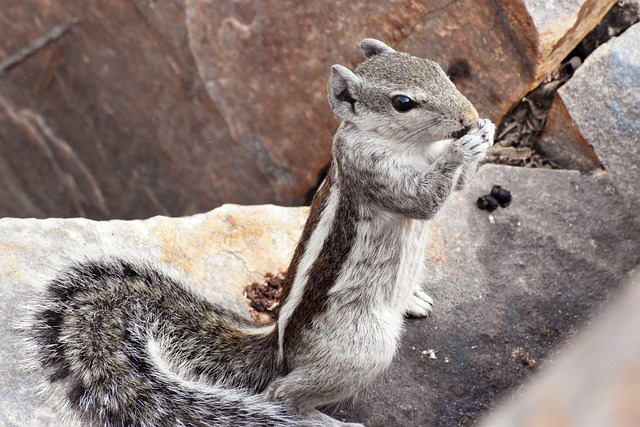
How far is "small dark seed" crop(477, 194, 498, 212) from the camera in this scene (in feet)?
14.9

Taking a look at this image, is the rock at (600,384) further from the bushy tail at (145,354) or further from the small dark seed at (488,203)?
the small dark seed at (488,203)

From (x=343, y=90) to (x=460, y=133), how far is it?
0.58m

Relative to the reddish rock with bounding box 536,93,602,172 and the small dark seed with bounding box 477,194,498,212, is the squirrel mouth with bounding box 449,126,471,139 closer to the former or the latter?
the small dark seed with bounding box 477,194,498,212

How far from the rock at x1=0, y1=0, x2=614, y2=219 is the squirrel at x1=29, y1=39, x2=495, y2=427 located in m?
1.69

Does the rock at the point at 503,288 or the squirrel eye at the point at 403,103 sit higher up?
the squirrel eye at the point at 403,103

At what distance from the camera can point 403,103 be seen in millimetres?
3234

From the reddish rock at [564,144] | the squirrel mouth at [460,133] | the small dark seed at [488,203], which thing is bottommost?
the small dark seed at [488,203]

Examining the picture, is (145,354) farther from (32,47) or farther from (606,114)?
(32,47)

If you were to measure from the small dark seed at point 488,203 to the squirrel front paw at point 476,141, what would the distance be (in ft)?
4.32

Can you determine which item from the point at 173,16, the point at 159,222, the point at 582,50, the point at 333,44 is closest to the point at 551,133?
the point at 582,50

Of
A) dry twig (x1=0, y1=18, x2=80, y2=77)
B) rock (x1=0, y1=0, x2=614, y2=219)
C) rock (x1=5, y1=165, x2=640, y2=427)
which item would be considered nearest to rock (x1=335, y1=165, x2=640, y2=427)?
rock (x1=5, y1=165, x2=640, y2=427)

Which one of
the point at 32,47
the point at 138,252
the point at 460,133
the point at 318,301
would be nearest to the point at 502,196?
the point at 460,133

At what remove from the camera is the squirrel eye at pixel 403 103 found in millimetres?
3223

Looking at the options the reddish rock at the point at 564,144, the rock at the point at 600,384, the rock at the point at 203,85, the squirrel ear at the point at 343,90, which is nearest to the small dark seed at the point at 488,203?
the reddish rock at the point at 564,144
